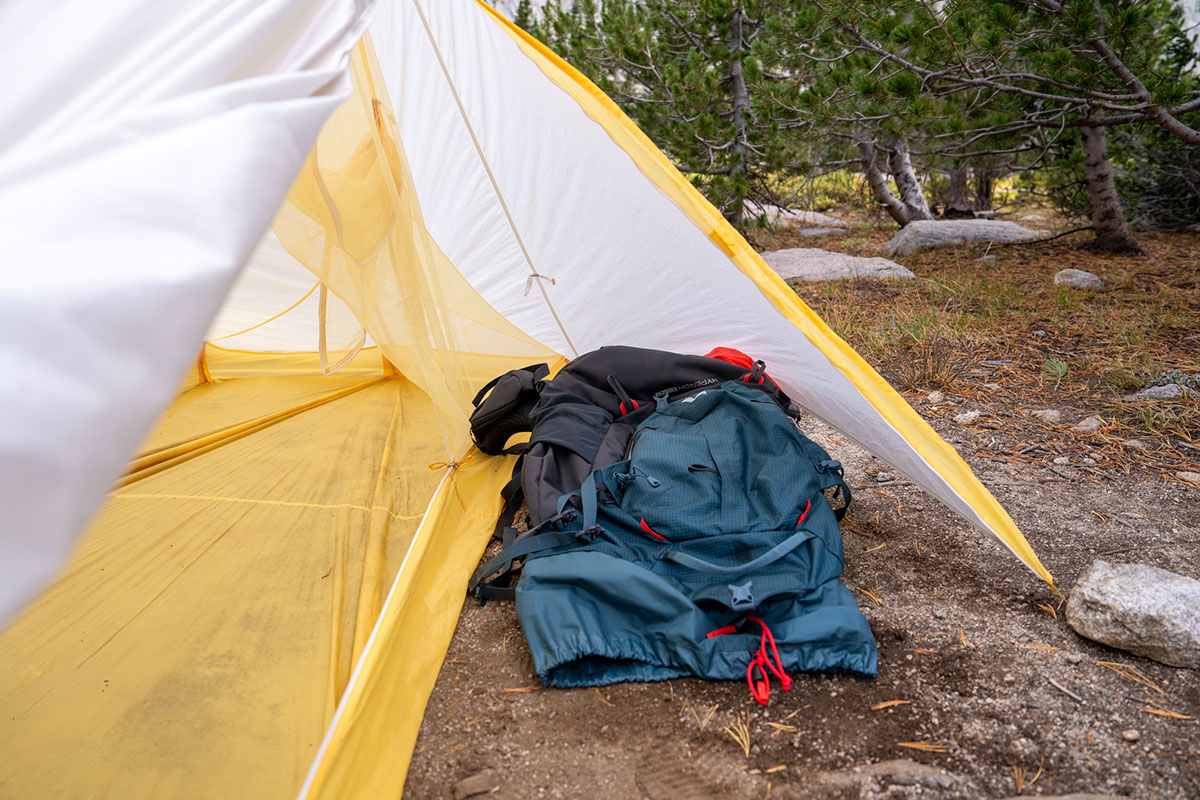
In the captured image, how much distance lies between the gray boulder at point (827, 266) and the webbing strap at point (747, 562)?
3.66 meters

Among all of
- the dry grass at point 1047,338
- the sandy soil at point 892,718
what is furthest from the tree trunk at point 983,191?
the sandy soil at point 892,718

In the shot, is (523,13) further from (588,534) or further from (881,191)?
(588,534)

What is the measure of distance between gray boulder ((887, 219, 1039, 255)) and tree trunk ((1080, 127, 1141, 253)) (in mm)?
727

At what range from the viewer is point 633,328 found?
283cm

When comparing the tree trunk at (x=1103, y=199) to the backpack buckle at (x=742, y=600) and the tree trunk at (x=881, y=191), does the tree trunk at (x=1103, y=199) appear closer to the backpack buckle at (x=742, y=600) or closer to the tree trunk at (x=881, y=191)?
the tree trunk at (x=881, y=191)

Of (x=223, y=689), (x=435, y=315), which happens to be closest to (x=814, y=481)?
(x=435, y=315)

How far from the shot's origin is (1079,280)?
4426 millimetres

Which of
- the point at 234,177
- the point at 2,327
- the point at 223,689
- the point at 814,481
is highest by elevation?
the point at 234,177

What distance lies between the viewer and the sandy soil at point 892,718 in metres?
1.32

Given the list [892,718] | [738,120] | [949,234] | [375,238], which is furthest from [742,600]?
[949,234]

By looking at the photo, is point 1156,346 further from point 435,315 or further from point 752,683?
point 435,315

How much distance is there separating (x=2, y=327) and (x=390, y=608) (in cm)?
123

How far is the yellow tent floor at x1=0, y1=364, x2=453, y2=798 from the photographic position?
4.49ft

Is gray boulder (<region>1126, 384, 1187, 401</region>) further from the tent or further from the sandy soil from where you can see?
the tent
